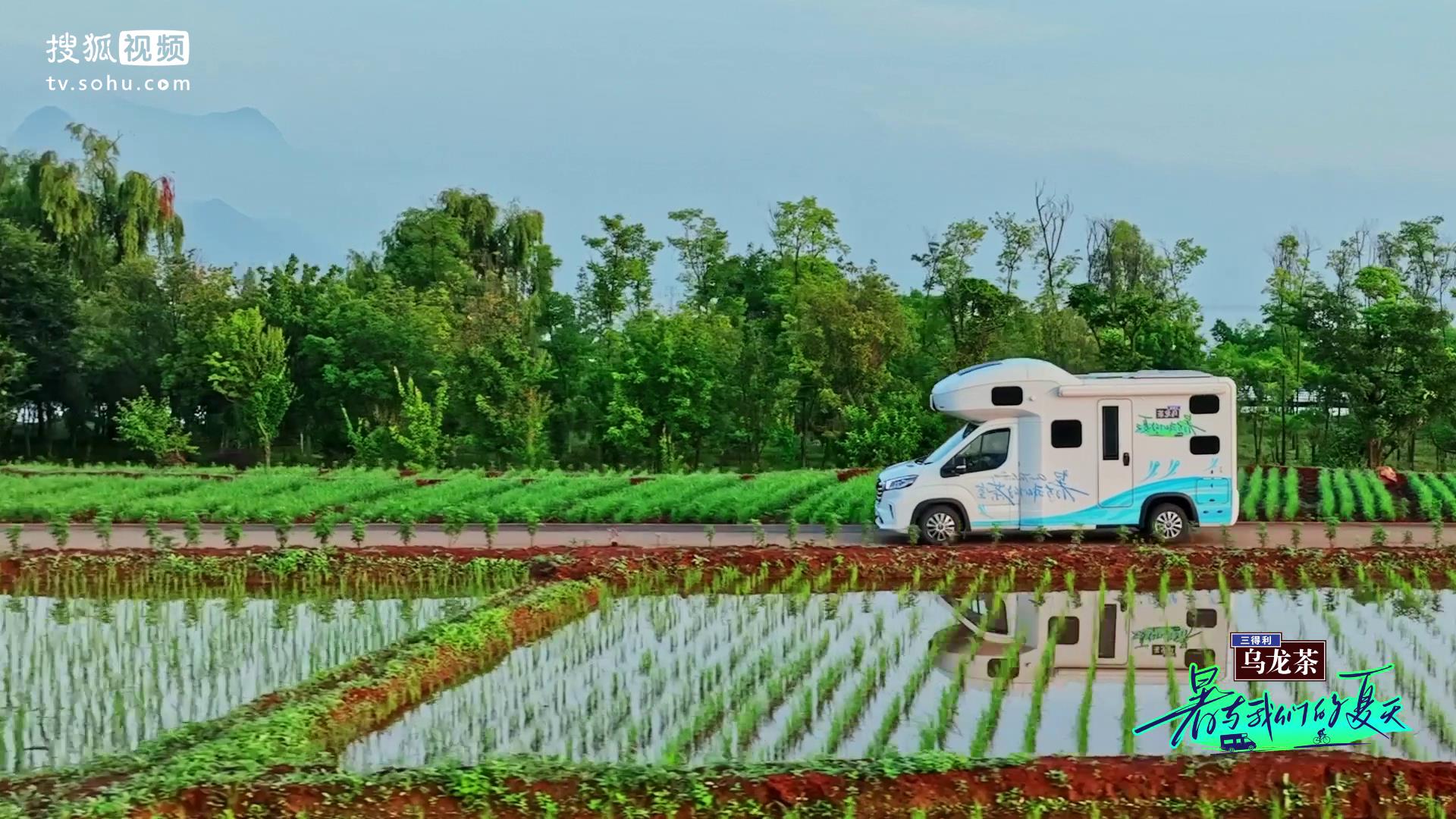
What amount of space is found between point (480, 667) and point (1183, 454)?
9.52 m

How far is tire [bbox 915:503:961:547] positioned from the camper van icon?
29.5 feet

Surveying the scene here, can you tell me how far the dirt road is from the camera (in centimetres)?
1781

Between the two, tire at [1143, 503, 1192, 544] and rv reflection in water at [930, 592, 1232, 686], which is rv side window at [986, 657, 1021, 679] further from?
tire at [1143, 503, 1192, 544]

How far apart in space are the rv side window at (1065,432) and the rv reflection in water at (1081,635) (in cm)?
273

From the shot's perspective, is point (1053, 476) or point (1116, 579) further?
point (1053, 476)

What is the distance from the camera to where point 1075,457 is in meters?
16.4

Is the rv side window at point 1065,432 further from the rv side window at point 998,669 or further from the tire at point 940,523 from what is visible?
the rv side window at point 998,669

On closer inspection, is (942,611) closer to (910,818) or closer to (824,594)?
(824,594)

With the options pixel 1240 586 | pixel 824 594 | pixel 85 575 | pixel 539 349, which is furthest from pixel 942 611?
pixel 539 349

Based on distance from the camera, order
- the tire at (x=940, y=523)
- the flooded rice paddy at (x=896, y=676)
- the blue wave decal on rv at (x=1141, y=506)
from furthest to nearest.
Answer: the tire at (x=940, y=523) → the blue wave decal on rv at (x=1141, y=506) → the flooded rice paddy at (x=896, y=676)

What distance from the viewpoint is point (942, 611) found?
1318 centimetres

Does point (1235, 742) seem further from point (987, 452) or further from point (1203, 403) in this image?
point (1203, 403)

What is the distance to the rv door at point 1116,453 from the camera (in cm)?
1630

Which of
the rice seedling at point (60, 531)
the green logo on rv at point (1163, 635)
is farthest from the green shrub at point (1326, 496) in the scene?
the rice seedling at point (60, 531)
